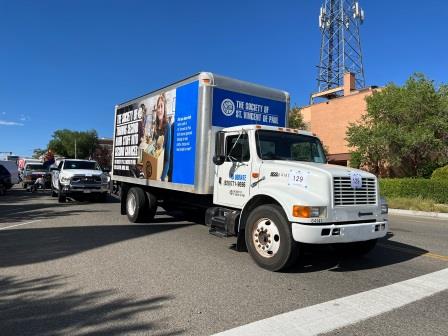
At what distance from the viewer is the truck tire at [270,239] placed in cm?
653

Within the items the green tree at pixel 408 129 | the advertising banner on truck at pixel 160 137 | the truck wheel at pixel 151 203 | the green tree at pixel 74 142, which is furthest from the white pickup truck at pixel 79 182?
the green tree at pixel 74 142

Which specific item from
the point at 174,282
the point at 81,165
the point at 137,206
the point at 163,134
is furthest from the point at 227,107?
the point at 81,165

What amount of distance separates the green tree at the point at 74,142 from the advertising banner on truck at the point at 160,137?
78.5 m

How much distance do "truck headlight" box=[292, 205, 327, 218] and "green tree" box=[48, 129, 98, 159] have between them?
86165 mm

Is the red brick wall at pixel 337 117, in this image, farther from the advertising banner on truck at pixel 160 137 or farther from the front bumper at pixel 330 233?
the front bumper at pixel 330 233

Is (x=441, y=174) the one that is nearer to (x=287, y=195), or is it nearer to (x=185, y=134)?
(x=185, y=134)

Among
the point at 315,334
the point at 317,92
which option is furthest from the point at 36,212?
the point at 317,92

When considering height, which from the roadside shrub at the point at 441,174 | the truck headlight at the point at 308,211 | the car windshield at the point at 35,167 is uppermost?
the roadside shrub at the point at 441,174

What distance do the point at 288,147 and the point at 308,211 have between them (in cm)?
200

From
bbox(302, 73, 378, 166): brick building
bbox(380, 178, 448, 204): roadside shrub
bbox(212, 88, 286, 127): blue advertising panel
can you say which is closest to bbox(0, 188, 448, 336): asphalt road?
bbox(212, 88, 286, 127): blue advertising panel

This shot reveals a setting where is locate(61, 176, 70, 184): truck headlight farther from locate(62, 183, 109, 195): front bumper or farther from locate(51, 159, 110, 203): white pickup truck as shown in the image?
locate(62, 183, 109, 195): front bumper

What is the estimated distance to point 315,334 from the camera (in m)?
4.30

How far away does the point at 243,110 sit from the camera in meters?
9.23

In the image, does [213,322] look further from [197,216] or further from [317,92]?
[317,92]
